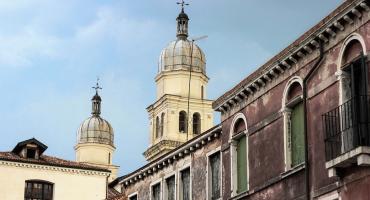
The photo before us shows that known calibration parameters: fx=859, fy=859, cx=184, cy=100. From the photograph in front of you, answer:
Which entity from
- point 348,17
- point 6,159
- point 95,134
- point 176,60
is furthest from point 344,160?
point 95,134

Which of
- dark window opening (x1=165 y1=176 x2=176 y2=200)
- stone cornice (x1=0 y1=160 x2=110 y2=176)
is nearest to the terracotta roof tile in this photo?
stone cornice (x1=0 y1=160 x2=110 y2=176)

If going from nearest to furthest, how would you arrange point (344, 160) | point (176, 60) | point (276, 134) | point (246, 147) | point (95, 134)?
point (344, 160)
point (276, 134)
point (246, 147)
point (176, 60)
point (95, 134)

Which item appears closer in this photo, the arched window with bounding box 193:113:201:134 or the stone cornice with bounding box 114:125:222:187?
the stone cornice with bounding box 114:125:222:187

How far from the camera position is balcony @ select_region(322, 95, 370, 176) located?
1945 centimetres

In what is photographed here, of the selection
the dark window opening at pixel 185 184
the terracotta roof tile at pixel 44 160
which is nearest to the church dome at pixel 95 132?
the terracotta roof tile at pixel 44 160

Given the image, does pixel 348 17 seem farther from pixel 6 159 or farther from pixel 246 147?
pixel 6 159

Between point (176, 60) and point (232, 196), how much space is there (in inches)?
1997

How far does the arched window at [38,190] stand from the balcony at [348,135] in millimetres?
31898

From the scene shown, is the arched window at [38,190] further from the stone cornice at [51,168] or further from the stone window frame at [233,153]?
the stone window frame at [233,153]

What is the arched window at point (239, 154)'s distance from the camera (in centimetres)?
2677

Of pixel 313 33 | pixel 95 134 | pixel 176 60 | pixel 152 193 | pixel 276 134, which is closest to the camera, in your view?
pixel 313 33

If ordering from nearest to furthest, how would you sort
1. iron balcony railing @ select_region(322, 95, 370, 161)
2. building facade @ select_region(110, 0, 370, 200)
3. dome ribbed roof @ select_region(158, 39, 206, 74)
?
iron balcony railing @ select_region(322, 95, 370, 161) < building facade @ select_region(110, 0, 370, 200) < dome ribbed roof @ select_region(158, 39, 206, 74)

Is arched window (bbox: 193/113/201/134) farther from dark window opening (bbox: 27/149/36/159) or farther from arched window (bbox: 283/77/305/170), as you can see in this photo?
arched window (bbox: 283/77/305/170)

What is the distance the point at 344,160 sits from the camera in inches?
779
